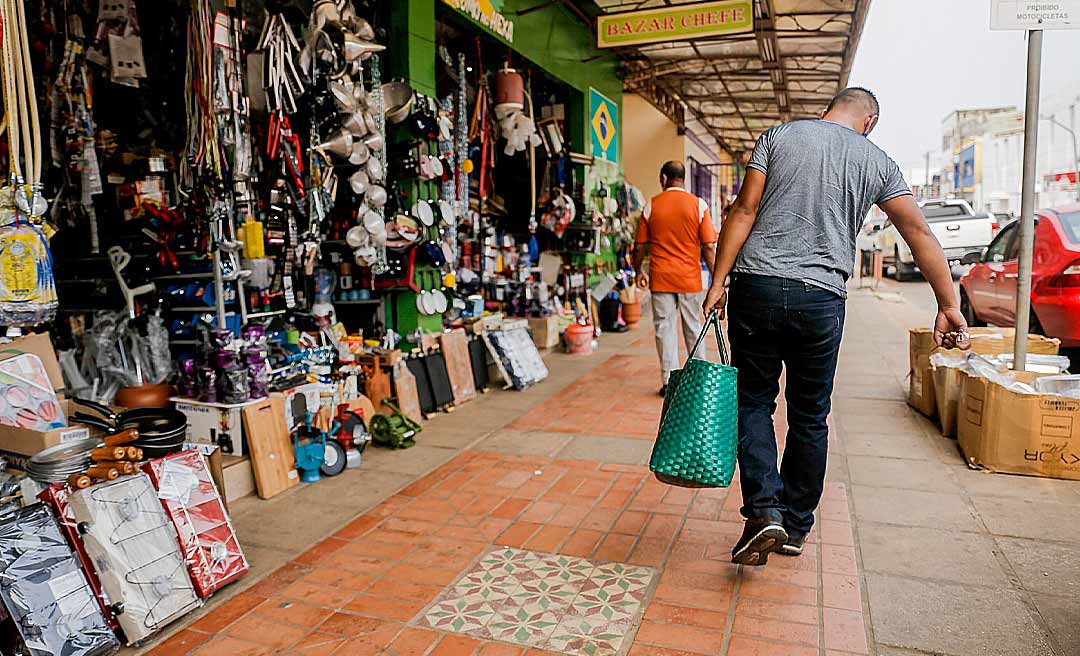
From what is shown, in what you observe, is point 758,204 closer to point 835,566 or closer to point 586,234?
point 835,566

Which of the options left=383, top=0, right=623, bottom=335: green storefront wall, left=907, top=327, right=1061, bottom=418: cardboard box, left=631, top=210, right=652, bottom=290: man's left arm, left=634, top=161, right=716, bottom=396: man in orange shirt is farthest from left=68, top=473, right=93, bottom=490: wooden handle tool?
left=907, top=327, right=1061, bottom=418: cardboard box

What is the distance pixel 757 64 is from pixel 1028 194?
831 cm

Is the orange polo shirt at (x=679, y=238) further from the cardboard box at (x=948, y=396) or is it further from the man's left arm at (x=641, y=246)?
the cardboard box at (x=948, y=396)

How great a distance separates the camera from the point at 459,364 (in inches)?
237

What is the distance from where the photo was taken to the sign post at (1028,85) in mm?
3906

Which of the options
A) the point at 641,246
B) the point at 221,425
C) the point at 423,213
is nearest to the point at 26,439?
the point at 221,425

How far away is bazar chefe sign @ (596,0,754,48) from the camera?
6.72 metres

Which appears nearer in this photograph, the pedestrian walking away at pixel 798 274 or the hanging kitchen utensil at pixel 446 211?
the pedestrian walking away at pixel 798 274

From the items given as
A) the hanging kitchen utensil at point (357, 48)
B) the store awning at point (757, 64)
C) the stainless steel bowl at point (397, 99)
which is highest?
the store awning at point (757, 64)

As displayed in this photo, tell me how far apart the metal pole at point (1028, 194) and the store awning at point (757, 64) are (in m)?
3.49

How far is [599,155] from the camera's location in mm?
10289

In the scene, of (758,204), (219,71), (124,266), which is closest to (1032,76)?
(758,204)

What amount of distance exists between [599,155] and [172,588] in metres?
8.61

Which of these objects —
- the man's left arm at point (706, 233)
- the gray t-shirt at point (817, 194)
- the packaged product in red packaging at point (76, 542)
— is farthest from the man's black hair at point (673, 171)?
the packaged product in red packaging at point (76, 542)
